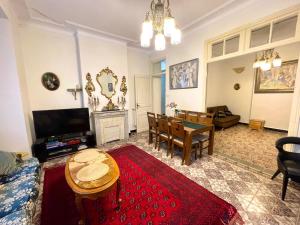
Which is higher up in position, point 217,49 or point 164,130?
point 217,49

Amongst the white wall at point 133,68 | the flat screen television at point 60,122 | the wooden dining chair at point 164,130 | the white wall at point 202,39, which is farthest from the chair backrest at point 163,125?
the white wall at point 133,68

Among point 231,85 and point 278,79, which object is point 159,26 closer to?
point 278,79

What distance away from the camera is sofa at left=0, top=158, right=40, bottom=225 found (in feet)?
3.78

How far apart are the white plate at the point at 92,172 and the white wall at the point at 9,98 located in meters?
1.72

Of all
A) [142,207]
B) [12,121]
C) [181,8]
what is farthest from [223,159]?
[12,121]

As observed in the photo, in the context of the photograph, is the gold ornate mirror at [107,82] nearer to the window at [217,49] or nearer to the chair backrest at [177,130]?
the chair backrest at [177,130]

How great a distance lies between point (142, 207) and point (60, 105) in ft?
10.5

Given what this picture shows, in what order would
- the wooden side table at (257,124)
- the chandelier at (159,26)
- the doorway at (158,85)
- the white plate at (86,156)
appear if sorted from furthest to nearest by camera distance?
the doorway at (158,85)
the wooden side table at (257,124)
the white plate at (86,156)
the chandelier at (159,26)

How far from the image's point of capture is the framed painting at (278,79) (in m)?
4.16

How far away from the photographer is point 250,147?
3352 millimetres

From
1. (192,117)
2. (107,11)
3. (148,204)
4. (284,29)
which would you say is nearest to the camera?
(148,204)

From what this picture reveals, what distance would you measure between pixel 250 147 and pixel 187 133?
2069mm

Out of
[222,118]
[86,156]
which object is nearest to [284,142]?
[86,156]

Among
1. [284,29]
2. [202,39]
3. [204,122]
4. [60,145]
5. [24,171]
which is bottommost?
[60,145]
